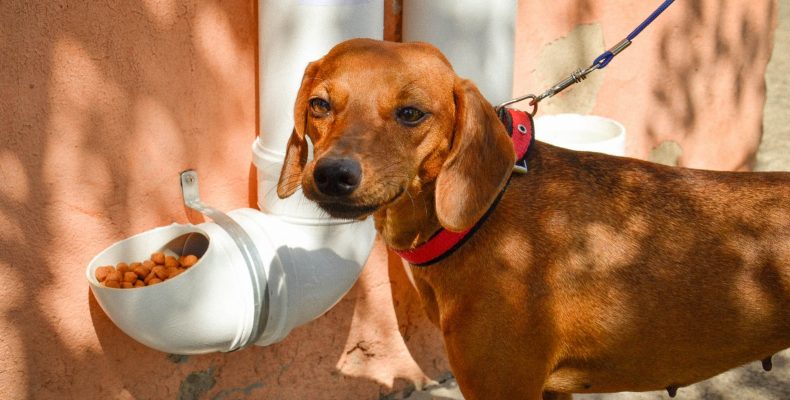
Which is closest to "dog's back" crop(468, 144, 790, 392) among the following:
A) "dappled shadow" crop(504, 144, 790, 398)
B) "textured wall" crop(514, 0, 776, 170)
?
"dappled shadow" crop(504, 144, 790, 398)

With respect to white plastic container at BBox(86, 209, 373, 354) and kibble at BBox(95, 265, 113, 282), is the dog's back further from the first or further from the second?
kibble at BBox(95, 265, 113, 282)

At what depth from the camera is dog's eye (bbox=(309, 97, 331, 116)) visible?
281 cm

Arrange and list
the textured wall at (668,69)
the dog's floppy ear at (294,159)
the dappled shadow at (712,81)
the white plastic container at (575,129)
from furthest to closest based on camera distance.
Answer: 1. the dappled shadow at (712,81)
2. the textured wall at (668,69)
3. the white plastic container at (575,129)
4. the dog's floppy ear at (294,159)

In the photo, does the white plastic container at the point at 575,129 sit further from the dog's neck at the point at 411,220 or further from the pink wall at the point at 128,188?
the dog's neck at the point at 411,220

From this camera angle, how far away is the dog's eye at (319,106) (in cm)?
281

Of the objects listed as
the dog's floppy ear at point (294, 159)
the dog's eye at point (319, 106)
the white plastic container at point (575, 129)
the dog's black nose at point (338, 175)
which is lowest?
the white plastic container at point (575, 129)

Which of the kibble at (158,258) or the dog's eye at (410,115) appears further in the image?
the kibble at (158,258)

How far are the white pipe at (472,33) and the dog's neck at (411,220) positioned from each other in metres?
0.90

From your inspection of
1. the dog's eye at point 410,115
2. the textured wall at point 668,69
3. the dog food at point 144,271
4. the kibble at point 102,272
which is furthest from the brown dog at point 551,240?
the textured wall at point 668,69

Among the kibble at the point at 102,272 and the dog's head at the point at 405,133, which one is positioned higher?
the dog's head at the point at 405,133

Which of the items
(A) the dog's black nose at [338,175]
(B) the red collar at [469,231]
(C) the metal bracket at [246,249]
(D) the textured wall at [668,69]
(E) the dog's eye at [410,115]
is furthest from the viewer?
(D) the textured wall at [668,69]

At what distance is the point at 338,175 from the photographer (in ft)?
8.27

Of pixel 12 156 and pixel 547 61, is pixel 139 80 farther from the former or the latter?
pixel 547 61

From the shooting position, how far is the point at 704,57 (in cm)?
564
